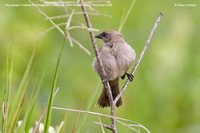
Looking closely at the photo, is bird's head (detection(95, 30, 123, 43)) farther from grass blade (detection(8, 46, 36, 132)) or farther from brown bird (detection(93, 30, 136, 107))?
grass blade (detection(8, 46, 36, 132))

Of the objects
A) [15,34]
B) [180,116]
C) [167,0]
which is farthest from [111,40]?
[167,0]

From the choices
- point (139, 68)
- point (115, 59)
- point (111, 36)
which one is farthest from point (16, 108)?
point (139, 68)

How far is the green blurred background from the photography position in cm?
578

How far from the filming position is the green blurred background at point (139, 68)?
19.0 ft

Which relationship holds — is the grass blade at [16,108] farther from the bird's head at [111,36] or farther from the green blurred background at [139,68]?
the green blurred background at [139,68]

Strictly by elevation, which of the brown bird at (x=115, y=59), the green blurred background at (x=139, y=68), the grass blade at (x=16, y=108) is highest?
the grass blade at (x=16, y=108)

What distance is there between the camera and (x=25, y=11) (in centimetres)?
Result: 625

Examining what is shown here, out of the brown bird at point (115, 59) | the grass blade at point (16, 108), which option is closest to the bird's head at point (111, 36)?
the brown bird at point (115, 59)

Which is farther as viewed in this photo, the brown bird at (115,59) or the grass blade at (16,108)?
the brown bird at (115,59)

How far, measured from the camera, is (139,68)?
6.08 m

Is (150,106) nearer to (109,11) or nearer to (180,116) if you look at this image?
(180,116)

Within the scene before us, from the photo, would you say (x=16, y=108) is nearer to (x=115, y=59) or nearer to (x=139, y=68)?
(x=115, y=59)

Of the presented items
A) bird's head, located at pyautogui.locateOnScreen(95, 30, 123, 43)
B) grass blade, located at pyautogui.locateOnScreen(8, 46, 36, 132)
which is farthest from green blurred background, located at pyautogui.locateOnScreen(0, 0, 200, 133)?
grass blade, located at pyautogui.locateOnScreen(8, 46, 36, 132)

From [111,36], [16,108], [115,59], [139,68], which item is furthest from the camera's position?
[139,68]
